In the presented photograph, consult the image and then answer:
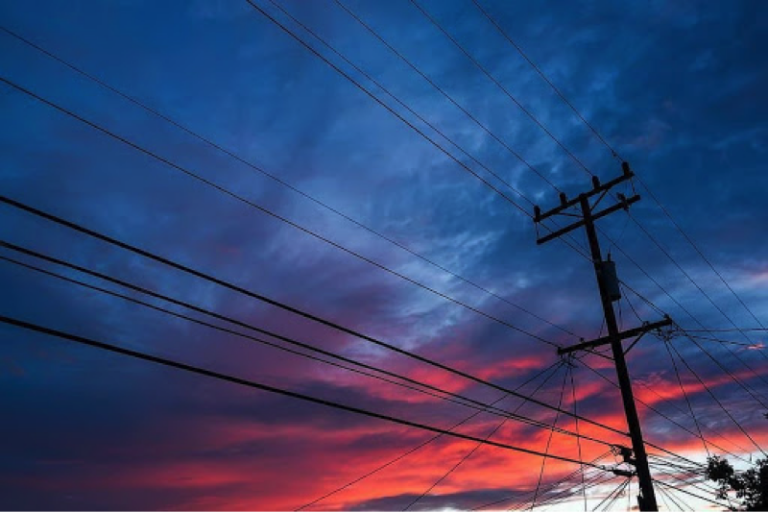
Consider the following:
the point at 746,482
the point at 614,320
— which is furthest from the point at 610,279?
the point at 746,482

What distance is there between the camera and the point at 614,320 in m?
16.9

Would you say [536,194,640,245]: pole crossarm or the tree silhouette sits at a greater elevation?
[536,194,640,245]: pole crossarm

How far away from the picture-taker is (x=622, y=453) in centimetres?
1591

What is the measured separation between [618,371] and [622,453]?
241 centimetres

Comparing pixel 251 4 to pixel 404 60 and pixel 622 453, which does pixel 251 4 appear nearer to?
pixel 404 60

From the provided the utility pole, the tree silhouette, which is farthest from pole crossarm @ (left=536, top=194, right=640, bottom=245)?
the tree silhouette

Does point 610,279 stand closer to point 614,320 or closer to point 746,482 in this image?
point 614,320

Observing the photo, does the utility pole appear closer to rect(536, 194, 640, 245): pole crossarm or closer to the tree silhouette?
rect(536, 194, 640, 245): pole crossarm

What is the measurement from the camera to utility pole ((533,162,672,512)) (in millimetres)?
15180

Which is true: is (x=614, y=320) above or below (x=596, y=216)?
below

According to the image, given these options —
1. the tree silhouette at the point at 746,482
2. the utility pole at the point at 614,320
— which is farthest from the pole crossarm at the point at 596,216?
the tree silhouette at the point at 746,482

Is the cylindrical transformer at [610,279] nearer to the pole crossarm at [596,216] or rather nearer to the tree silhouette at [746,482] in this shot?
the pole crossarm at [596,216]

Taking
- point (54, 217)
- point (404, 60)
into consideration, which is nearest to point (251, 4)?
point (404, 60)

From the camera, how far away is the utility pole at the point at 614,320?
1518 centimetres
